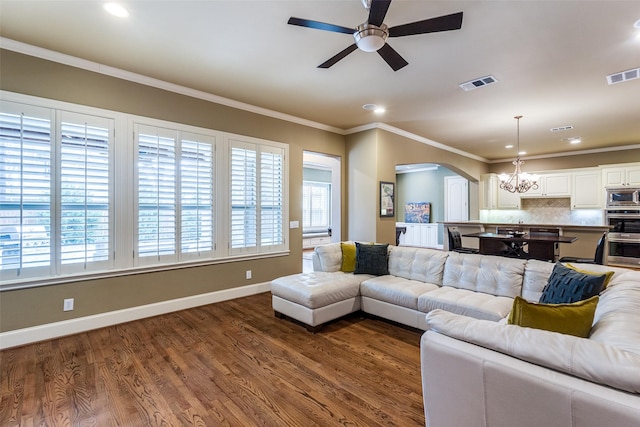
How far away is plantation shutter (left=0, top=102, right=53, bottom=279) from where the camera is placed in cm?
290

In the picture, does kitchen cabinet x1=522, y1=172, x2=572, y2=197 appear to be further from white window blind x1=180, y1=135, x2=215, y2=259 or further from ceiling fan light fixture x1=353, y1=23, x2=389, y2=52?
white window blind x1=180, y1=135, x2=215, y2=259

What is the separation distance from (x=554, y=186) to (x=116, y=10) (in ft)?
32.7

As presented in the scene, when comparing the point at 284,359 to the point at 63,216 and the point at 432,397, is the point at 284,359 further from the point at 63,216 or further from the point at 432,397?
the point at 63,216

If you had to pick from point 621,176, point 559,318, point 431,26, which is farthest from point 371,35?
point 621,176

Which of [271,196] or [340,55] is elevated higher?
[340,55]

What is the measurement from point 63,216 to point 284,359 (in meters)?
2.78

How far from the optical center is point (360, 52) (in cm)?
309

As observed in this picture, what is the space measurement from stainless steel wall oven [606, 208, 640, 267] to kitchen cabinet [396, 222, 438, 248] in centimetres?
450

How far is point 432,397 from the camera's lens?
1503 mm

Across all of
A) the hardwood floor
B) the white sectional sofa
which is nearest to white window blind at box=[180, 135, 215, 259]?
the hardwood floor

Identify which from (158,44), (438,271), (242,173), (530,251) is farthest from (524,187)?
(158,44)

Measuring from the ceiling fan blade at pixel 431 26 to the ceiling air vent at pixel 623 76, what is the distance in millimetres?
2902

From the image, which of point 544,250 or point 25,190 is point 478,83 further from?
point 25,190

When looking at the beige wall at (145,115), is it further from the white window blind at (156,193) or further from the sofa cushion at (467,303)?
the sofa cushion at (467,303)
